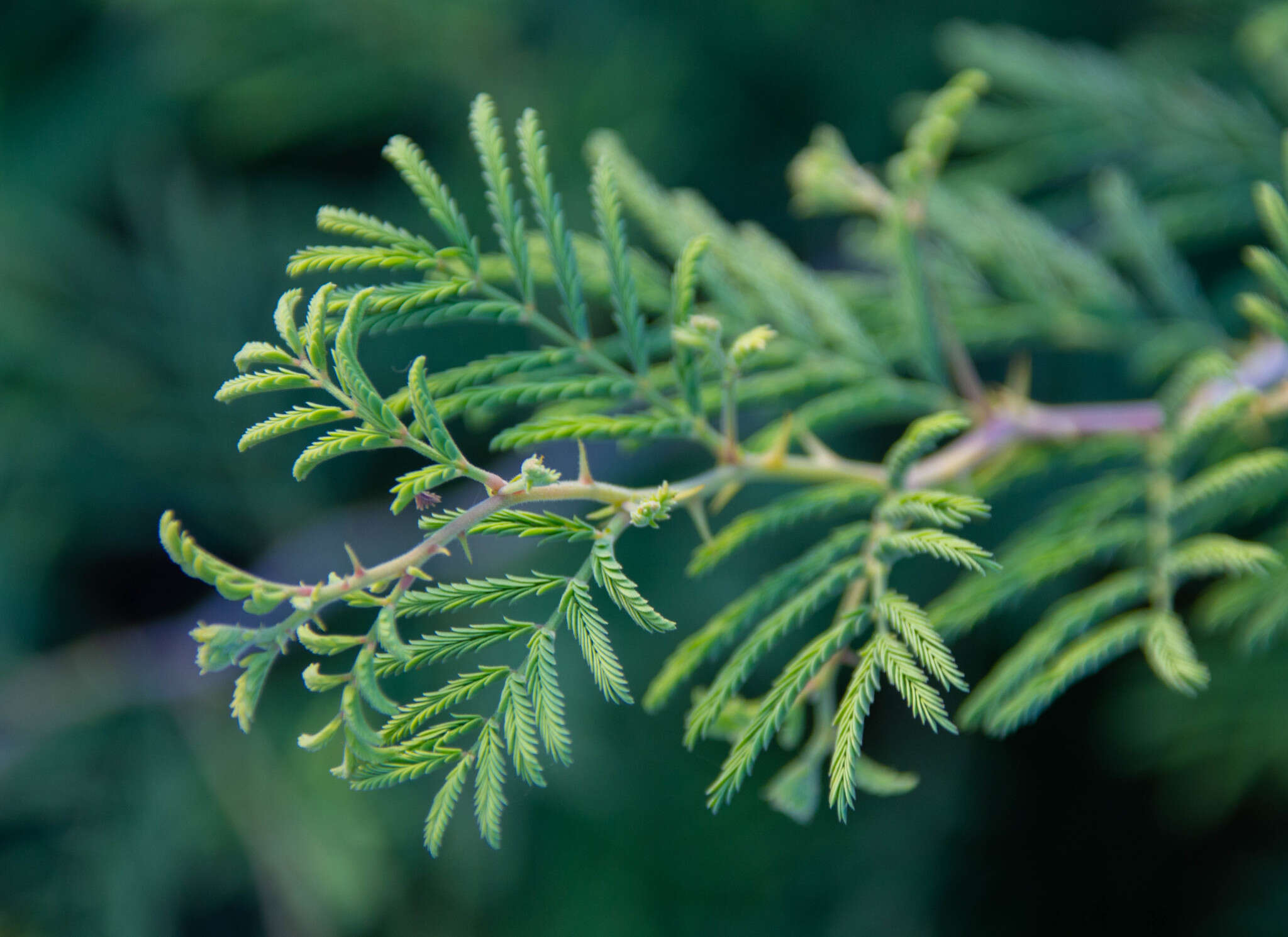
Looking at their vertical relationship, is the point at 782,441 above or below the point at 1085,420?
above

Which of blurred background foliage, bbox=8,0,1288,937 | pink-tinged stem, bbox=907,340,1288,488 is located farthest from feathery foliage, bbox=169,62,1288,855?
blurred background foliage, bbox=8,0,1288,937

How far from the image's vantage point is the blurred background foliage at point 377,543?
2.13m

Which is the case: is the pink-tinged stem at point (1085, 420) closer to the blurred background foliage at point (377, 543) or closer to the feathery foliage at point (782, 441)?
the feathery foliage at point (782, 441)

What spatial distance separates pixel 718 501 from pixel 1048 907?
7.15 feet

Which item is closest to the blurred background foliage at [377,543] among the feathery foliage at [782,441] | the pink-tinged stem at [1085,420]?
the feathery foliage at [782,441]

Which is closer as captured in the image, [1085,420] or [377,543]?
[1085,420]

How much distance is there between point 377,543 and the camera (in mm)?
2354

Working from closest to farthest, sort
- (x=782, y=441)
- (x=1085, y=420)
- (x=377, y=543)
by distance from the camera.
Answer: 1. (x=782, y=441)
2. (x=1085, y=420)
3. (x=377, y=543)

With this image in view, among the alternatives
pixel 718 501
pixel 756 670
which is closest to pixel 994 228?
pixel 718 501

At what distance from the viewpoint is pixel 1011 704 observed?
96 centimetres

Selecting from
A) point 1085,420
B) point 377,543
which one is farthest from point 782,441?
point 377,543

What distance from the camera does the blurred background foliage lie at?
2.13 m

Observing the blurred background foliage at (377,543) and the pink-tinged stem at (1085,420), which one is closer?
the pink-tinged stem at (1085,420)

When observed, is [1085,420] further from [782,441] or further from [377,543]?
[377,543]
